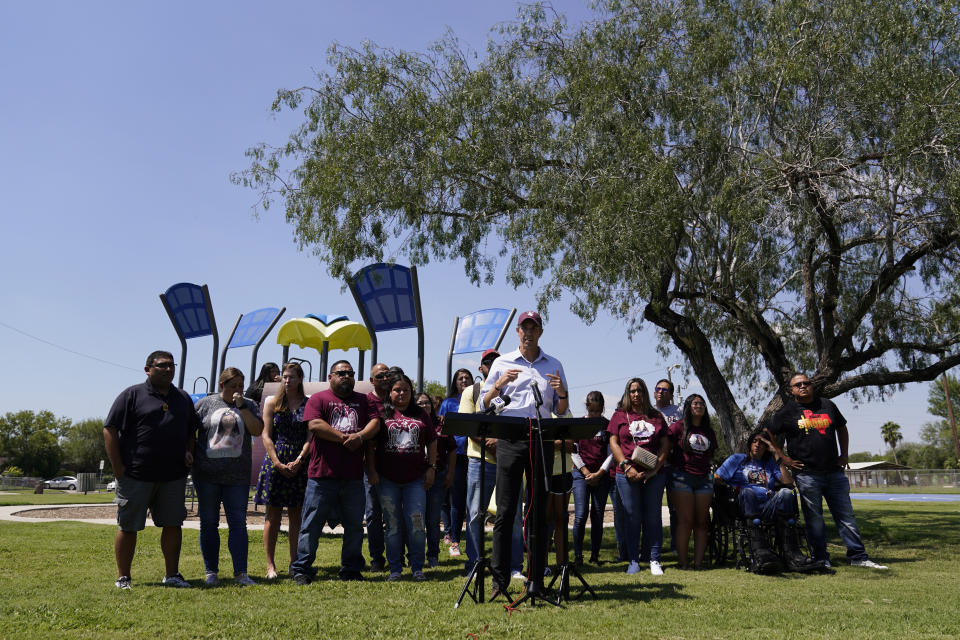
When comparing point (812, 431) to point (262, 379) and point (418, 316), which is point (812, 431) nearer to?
point (262, 379)

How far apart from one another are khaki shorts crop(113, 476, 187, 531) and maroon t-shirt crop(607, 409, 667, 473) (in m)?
4.05

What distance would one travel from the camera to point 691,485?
7.82 meters

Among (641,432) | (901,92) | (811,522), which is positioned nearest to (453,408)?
(641,432)

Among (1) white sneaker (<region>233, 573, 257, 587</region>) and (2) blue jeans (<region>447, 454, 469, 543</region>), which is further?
(2) blue jeans (<region>447, 454, 469, 543</region>)

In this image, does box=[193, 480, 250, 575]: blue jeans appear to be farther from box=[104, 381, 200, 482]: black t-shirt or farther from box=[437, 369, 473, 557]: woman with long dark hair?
box=[437, 369, 473, 557]: woman with long dark hair

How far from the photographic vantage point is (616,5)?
1306cm

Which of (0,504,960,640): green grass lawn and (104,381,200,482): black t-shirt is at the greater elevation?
(104,381,200,482): black t-shirt

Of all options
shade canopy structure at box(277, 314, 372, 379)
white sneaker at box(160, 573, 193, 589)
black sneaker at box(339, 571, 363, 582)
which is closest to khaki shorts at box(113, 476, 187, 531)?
white sneaker at box(160, 573, 193, 589)

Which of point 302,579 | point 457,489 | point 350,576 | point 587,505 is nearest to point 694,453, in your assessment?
point 587,505

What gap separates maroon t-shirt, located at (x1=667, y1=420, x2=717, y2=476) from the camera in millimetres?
7790

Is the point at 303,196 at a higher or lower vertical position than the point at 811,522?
higher

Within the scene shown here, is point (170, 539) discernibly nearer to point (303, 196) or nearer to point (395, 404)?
point (395, 404)

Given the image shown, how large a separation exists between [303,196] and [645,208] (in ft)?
20.5

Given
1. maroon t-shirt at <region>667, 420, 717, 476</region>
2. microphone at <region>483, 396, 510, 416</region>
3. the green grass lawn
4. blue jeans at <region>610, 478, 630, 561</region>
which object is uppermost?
microphone at <region>483, 396, 510, 416</region>
